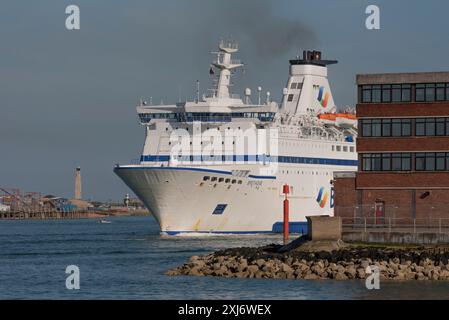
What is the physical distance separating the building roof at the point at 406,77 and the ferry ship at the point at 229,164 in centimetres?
2183

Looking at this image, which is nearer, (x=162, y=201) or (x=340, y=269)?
(x=340, y=269)

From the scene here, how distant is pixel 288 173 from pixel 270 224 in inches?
165

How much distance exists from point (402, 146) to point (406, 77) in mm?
3262

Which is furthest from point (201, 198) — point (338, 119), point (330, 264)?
point (330, 264)

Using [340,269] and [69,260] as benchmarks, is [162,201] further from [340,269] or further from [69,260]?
[340,269]

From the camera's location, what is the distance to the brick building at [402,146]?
60031mm

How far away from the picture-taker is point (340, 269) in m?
49.5

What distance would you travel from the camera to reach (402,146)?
60.6 metres

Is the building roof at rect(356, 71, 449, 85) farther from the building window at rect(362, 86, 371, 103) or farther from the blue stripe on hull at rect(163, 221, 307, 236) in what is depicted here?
the blue stripe on hull at rect(163, 221, 307, 236)

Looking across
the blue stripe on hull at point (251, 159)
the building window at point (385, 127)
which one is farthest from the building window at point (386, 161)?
the blue stripe on hull at point (251, 159)
